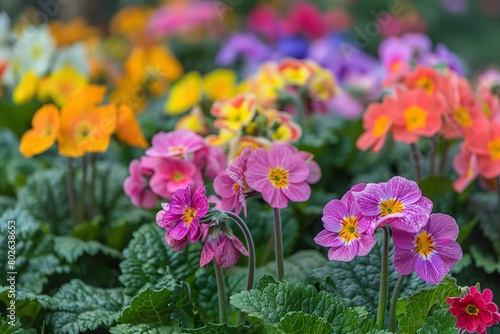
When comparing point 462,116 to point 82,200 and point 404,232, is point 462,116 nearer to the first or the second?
point 404,232

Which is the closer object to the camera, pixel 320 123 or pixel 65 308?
pixel 65 308

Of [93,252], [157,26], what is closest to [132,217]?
[93,252]

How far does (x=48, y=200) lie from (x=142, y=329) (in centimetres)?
89

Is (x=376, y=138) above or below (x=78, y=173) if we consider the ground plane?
above

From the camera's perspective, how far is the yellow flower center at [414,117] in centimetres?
200

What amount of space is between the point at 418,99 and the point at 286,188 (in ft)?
2.11

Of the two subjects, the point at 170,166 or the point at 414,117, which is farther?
the point at 414,117

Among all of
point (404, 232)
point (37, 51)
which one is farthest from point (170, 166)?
point (37, 51)

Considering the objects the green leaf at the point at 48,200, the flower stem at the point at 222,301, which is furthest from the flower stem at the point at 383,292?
the green leaf at the point at 48,200

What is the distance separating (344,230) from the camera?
1.40m

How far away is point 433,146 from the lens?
86.0 inches

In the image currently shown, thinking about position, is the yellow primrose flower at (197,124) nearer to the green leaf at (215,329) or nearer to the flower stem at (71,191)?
the flower stem at (71,191)

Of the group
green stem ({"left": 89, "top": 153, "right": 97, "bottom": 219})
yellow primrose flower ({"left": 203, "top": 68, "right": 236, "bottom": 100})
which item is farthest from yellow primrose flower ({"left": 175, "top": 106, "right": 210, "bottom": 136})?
yellow primrose flower ({"left": 203, "top": 68, "right": 236, "bottom": 100})

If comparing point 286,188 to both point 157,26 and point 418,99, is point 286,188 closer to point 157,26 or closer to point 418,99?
point 418,99
